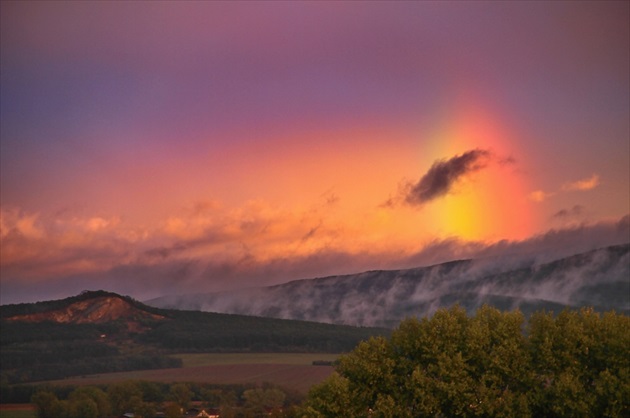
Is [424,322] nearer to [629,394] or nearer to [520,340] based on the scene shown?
[520,340]

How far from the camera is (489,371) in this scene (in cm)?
7800

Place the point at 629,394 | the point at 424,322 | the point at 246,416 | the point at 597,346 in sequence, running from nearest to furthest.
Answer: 1. the point at 629,394
2. the point at 597,346
3. the point at 424,322
4. the point at 246,416

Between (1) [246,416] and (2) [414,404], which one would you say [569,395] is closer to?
(2) [414,404]

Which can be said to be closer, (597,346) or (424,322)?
(597,346)

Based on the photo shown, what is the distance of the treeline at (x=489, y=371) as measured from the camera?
7475cm

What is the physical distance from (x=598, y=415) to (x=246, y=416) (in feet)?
367

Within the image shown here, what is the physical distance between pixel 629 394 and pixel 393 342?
2154 cm

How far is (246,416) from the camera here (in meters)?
177

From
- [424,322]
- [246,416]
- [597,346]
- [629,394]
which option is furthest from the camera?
[246,416]

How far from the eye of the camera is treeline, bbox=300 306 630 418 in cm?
7475

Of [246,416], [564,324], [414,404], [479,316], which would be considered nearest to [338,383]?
[414,404]

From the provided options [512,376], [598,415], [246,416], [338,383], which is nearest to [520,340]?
[512,376]

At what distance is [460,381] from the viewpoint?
77312 mm

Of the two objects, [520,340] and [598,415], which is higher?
[520,340]
